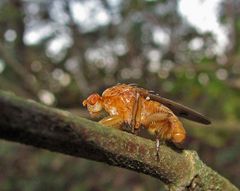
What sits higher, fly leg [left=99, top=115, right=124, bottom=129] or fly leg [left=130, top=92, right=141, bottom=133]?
fly leg [left=130, top=92, right=141, bottom=133]

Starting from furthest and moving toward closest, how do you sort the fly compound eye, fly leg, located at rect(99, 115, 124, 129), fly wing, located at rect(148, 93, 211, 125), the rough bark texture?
the fly compound eye, fly wing, located at rect(148, 93, 211, 125), fly leg, located at rect(99, 115, 124, 129), the rough bark texture

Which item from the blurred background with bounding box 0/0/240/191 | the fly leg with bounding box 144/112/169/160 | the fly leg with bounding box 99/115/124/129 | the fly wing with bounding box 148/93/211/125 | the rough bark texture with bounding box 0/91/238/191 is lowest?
the rough bark texture with bounding box 0/91/238/191

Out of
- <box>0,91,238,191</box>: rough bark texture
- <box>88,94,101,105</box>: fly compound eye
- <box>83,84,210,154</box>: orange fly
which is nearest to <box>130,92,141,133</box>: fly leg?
<box>83,84,210,154</box>: orange fly

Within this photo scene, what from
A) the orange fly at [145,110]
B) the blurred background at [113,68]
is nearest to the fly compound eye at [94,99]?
the orange fly at [145,110]

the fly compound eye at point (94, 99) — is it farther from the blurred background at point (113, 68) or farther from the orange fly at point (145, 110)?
the blurred background at point (113, 68)

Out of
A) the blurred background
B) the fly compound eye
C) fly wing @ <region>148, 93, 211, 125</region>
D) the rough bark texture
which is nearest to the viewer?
the rough bark texture

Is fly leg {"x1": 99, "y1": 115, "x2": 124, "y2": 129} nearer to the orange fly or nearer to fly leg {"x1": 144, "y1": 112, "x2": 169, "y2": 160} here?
the orange fly

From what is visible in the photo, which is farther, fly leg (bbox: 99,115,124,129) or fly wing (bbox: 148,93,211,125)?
fly wing (bbox: 148,93,211,125)
